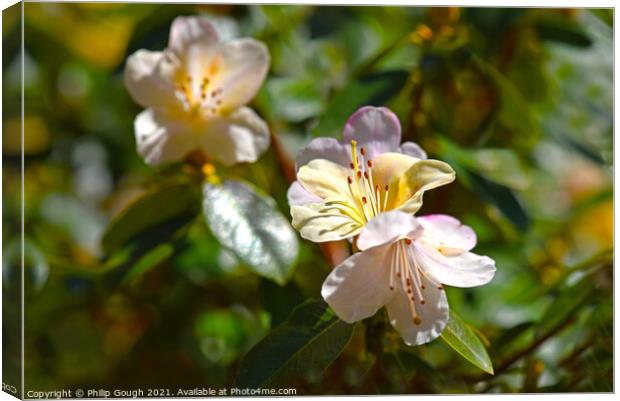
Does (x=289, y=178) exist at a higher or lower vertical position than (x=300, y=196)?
lower

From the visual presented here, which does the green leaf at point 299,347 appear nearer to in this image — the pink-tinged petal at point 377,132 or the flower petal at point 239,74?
the pink-tinged petal at point 377,132

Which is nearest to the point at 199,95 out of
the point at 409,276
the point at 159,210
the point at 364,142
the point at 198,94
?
the point at 198,94

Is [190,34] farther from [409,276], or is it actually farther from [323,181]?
[409,276]

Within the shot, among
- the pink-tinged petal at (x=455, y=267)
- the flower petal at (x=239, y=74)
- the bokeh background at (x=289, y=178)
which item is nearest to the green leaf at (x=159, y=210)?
the bokeh background at (x=289, y=178)

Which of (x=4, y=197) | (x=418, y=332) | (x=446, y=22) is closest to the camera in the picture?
(x=418, y=332)

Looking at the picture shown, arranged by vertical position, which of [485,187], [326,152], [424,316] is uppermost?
[326,152]

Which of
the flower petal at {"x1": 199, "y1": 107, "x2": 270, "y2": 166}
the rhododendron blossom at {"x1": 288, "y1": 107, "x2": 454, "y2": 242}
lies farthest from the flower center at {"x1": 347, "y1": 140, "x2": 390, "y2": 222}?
the flower petal at {"x1": 199, "y1": 107, "x2": 270, "y2": 166}

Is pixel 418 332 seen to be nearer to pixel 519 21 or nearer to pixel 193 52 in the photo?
pixel 193 52

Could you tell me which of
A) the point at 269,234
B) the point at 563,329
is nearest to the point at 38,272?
the point at 269,234
